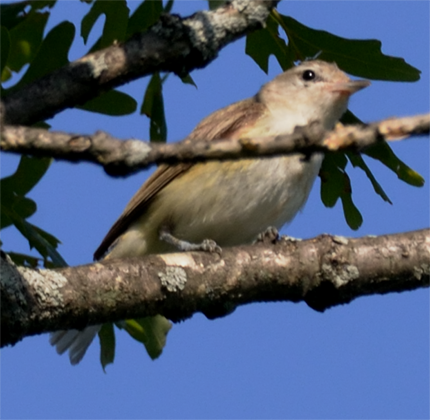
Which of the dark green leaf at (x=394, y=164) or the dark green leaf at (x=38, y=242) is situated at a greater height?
the dark green leaf at (x=394, y=164)

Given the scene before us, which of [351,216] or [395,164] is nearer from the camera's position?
[395,164]

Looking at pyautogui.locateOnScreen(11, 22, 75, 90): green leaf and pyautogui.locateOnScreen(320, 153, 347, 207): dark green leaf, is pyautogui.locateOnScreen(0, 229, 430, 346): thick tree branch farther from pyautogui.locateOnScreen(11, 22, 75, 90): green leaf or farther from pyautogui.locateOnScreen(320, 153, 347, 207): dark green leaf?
pyautogui.locateOnScreen(11, 22, 75, 90): green leaf

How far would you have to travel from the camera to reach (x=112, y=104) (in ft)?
13.5

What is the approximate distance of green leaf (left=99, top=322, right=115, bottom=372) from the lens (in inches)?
174

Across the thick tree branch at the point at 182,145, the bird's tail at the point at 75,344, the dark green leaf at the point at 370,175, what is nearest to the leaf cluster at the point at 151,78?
the dark green leaf at the point at 370,175

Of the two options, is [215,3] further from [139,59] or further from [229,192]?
[229,192]

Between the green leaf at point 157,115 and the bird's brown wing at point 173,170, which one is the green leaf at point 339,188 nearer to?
the bird's brown wing at point 173,170

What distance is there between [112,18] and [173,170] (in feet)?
4.20

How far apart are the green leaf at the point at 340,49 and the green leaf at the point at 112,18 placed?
3.15 feet

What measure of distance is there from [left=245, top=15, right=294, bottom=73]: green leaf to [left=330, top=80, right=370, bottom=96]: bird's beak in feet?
2.55

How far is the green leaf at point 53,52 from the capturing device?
3848 millimetres

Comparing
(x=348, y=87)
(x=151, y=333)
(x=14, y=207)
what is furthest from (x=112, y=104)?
(x=348, y=87)

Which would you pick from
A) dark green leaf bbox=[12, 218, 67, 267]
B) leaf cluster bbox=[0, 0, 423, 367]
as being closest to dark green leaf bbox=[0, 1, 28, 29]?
leaf cluster bbox=[0, 0, 423, 367]

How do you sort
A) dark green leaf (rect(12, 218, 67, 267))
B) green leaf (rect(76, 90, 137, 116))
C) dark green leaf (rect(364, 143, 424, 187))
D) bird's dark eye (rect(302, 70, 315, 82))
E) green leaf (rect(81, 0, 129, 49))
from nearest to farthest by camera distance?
green leaf (rect(81, 0, 129, 49)) → dark green leaf (rect(12, 218, 67, 267)) → green leaf (rect(76, 90, 137, 116)) → dark green leaf (rect(364, 143, 424, 187)) → bird's dark eye (rect(302, 70, 315, 82))
